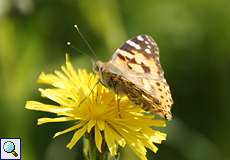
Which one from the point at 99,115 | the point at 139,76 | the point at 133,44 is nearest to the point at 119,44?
the point at 133,44

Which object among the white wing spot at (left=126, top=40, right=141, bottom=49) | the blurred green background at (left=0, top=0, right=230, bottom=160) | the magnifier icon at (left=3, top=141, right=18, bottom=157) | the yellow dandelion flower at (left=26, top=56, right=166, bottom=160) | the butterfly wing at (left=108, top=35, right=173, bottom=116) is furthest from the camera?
the blurred green background at (left=0, top=0, right=230, bottom=160)

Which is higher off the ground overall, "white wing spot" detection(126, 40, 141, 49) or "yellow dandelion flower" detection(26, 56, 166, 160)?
"white wing spot" detection(126, 40, 141, 49)

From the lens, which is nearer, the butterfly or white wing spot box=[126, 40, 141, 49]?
the butterfly

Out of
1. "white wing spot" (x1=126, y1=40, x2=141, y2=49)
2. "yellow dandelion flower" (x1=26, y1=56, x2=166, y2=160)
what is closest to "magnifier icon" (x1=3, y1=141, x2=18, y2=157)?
"yellow dandelion flower" (x1=26, y1=56, x2=166, y2=160)

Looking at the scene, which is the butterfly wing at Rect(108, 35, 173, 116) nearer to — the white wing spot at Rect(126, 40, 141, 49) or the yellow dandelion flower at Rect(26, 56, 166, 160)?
the white wing spot at Rect(126, 40, 141, 49)

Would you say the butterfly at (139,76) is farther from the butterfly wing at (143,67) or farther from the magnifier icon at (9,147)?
the magnifier icon at (9,147)

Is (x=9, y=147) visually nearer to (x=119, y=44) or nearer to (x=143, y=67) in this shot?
(x=143, y=67)
